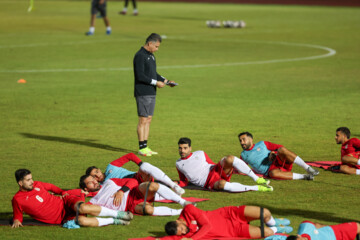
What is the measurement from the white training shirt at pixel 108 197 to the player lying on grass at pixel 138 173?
42cm

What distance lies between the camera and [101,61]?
32.8 metres

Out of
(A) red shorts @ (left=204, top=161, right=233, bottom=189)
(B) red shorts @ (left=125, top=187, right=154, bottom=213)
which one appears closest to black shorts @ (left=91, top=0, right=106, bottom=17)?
(A) red shorts @ (left=204, top=161, right=233, bottom=189)

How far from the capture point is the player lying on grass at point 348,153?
47.5 ft

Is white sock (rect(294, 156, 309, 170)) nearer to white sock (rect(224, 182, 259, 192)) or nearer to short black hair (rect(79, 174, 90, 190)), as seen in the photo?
white sock (rect(224, 182, 259, 192))

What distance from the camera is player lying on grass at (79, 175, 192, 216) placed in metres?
11.8

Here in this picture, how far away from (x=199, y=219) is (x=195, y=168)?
3.02 metres

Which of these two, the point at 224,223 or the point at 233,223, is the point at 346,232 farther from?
the point at 224,223

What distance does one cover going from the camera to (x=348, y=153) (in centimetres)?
1459

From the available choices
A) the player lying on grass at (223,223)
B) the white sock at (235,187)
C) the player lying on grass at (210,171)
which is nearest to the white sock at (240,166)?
the player lying on grass at (210,171)

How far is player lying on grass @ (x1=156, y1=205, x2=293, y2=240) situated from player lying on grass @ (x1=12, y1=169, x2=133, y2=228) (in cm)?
150

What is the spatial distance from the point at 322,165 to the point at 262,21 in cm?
3999

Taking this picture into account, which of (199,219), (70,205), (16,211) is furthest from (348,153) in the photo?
(16,211)

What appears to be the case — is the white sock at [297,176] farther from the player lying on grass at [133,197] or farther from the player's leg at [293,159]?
the player lying on grass at [133,197]

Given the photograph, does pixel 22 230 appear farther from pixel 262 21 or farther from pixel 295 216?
pixel 262 21
